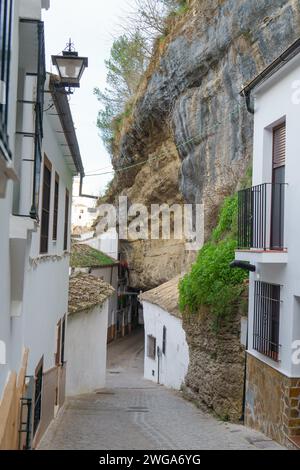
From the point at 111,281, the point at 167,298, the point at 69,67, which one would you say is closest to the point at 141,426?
the point at 69,67

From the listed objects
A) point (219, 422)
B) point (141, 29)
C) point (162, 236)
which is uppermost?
point (141, 29)

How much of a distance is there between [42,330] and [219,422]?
4.51 meters

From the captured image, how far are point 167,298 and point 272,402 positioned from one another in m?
11.1

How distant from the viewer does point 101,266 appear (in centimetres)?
3125

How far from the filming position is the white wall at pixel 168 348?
17.4m

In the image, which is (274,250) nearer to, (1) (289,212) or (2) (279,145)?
(1) (289,212)

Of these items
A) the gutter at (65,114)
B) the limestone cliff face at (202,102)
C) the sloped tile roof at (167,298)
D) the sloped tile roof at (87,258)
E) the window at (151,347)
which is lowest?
the window at (151,347)

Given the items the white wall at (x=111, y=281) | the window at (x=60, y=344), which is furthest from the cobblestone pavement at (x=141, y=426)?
the white wall at (x=111, y=281)

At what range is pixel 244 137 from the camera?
17.3m

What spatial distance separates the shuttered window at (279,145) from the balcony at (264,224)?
466 mm

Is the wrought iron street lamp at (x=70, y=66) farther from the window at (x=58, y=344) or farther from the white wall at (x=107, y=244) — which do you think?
the white wall at (x=107, y=244)

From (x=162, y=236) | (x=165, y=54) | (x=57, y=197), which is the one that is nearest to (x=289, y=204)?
(x=57, y=197)

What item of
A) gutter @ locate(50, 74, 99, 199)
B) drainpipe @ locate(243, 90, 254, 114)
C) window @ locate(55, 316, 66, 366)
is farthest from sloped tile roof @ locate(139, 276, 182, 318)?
drainpipe @ locate(243, 90, 254, 114)
